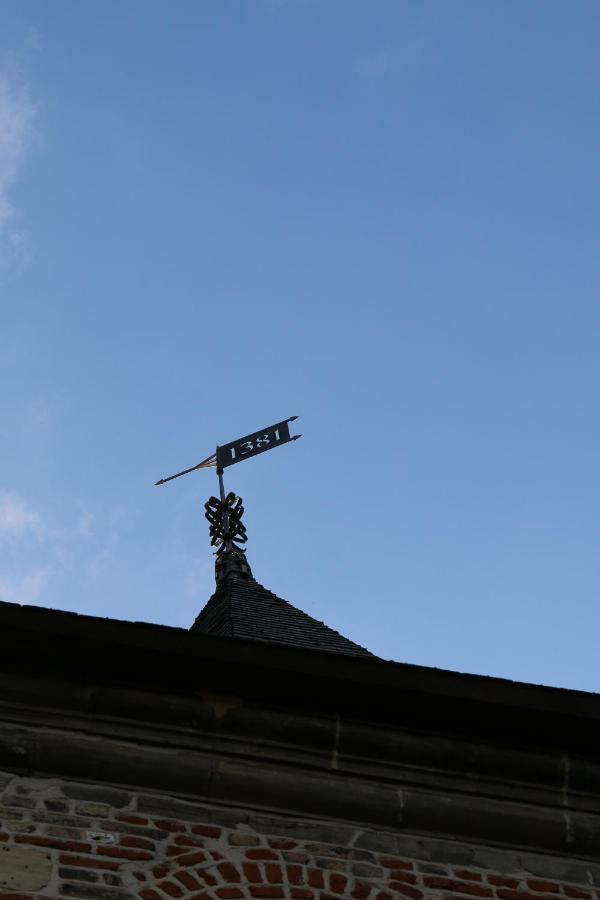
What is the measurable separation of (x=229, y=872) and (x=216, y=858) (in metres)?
0.11

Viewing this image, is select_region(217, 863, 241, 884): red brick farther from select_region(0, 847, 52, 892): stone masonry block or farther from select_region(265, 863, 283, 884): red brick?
select_region(0, 847, 52, 892): stone masonry block

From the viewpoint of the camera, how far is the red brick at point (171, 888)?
272 inches

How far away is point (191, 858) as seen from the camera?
7133mm

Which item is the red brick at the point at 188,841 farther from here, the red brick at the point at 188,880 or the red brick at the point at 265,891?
the red brick at the point at 265,891

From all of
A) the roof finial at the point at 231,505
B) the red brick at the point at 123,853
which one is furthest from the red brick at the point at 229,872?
the roof finial at the point at 231,505

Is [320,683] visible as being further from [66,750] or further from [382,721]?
[66,750]

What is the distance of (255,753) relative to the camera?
7.77 metres

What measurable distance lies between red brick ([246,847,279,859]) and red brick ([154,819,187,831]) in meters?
0.34

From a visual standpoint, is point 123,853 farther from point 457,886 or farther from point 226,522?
point 226,522

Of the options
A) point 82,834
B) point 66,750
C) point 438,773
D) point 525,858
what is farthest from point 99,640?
point 525,858

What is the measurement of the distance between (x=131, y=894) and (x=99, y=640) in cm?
142

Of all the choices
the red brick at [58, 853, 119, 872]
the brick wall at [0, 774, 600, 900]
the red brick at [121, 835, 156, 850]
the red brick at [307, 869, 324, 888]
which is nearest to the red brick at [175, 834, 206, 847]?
the brick wall at [0, 774, 600, 900]

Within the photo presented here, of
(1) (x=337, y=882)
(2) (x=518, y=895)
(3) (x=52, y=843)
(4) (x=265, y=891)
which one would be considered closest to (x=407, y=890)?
(1) (x=337, y=882)

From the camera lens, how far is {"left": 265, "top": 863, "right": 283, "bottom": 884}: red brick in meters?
7.10
